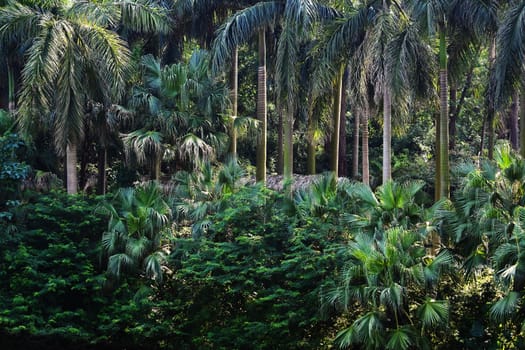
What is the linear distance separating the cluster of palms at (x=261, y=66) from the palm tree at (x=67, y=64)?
0.03 meters

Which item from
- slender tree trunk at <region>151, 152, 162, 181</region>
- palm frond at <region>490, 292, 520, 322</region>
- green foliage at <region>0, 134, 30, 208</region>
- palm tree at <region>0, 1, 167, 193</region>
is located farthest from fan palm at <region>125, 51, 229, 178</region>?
palm frond at <region>490, 292, 520, 322</region>

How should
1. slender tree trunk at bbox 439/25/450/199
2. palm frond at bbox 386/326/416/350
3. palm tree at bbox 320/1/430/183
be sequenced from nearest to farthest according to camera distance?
1. palm frond at bbox 386/326/416/350
2. palm tree at bbox 320/1/430/183
3. slender tree trunk at bbox 439/25/450/199

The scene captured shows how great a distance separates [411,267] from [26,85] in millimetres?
11342

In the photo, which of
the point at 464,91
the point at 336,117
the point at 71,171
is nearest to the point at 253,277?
the point at 71,171

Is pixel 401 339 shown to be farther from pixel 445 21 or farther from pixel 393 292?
pixel 445 21

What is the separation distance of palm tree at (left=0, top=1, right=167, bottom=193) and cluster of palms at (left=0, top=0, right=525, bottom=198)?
0.03 m

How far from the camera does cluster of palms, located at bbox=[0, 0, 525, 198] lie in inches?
789

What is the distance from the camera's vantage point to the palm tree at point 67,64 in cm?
1992

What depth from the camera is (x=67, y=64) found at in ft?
67.8

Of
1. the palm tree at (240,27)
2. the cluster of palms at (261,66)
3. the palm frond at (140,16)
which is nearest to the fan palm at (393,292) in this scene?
the cluster of palms at (261,66)

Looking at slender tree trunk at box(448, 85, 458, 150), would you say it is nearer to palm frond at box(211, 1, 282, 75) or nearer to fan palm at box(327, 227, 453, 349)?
palm frond at box(211, 1, 282, 75)

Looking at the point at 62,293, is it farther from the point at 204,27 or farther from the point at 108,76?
the point at 204,27

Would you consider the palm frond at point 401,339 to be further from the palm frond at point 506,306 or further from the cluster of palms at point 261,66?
the cluster of palms at point 261,66

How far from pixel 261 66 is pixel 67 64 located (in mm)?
6677
